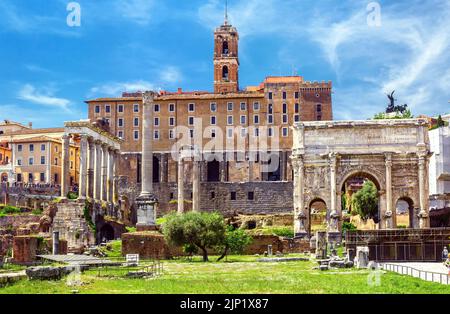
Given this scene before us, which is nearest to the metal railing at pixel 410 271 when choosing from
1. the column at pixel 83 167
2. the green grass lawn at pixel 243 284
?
the green grass lawn at pixel 243 284

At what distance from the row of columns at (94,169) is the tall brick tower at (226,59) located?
95.7ft

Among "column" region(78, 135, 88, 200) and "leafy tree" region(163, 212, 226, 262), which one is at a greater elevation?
"column" region(78, 135, 88, 200)

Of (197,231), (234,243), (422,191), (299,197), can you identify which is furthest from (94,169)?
(422,191)

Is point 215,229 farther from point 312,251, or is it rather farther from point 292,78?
point 292,78

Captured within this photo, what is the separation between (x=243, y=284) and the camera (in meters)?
23.7

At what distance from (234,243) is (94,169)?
20.4 m

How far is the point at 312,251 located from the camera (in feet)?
153

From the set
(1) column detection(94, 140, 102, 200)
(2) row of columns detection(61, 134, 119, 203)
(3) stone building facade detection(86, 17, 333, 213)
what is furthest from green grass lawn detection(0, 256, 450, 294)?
(3) stone building facade detection(86, 17, 333, 213)

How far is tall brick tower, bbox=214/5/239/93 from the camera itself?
9600cm

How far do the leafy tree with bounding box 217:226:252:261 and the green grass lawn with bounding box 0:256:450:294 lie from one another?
46.5ft

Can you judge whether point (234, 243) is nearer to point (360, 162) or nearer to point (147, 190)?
point (147, 190)

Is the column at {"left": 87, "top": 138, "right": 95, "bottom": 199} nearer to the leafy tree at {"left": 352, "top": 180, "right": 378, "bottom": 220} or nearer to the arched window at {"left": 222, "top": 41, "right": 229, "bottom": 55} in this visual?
the leafy tree at {"left": 352, "top": 180, "right": 378, "bottom": 220}

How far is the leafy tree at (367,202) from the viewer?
64.9 metres
